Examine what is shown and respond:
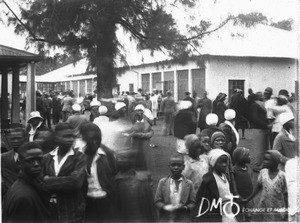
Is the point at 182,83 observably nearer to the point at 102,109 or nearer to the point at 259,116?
the point at 259,116

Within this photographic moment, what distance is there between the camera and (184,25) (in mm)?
5250

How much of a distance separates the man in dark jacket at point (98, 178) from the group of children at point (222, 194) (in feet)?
1.18

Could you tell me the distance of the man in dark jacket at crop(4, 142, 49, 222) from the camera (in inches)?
87.6

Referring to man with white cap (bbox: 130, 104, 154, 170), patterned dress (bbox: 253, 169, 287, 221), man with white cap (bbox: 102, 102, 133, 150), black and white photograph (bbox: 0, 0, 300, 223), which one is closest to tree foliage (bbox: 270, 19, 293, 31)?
black and white photograph (bbox: 0, 0, 300, 223)

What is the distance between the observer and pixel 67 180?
2.50 m

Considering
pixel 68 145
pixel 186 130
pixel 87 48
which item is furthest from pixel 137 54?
pixel 68 145

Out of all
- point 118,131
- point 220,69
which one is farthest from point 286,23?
point 220,69

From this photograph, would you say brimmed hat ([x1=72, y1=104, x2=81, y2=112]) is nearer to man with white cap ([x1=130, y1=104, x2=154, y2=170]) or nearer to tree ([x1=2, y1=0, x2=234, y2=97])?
tree ([x1=2, y1=0, x2=234, y2=97])

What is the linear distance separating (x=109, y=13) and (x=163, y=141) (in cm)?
409

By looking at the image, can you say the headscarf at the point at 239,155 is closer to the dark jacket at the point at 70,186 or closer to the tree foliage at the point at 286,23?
the dark jacket at the point at 70,186

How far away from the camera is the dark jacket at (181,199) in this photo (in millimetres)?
2750

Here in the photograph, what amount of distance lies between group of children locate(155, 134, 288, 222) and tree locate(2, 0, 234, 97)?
7.90ft

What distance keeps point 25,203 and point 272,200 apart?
71.2 inches

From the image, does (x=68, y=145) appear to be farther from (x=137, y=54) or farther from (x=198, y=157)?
(x=137, y=54)
